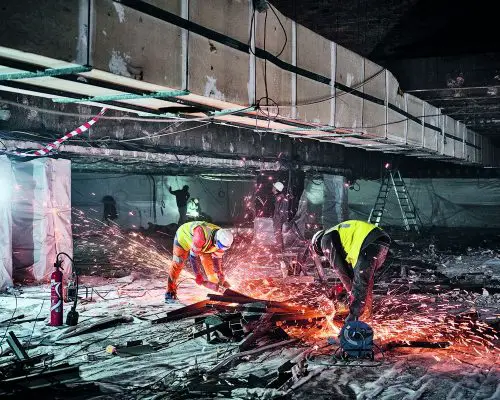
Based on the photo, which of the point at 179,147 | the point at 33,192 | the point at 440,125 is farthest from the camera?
the point at 440,125

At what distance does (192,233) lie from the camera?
8.43 metres

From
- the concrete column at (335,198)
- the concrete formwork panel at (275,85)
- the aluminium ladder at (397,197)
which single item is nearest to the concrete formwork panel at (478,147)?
the aluminium ladder at (397,197)

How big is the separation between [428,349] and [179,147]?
6024mm

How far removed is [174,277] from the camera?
9.04m

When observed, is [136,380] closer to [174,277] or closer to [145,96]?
[145,96]

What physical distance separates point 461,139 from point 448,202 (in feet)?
39.9

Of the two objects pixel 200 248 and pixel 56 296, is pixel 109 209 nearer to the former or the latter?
pixel 200 248

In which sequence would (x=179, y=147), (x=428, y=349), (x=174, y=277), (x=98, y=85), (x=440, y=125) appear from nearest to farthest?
(x=98, y=85) < (x=428, y=349) < (x=174, y=277) < (x=179, y=147) < (x=440, y=125)

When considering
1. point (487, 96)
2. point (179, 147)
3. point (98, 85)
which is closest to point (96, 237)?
point (179, 147)

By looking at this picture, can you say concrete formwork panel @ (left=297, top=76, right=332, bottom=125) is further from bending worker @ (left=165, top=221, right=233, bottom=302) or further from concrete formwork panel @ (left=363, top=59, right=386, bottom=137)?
bending worker @ (left=165, top=221, right=233, bottom=302)

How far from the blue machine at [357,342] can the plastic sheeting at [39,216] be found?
7.30m

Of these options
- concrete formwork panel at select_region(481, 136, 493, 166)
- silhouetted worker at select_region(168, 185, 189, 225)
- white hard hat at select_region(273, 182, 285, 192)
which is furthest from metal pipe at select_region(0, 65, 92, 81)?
silhouetted worker at select_region(168, 185, 189, 225)

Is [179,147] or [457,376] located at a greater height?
[179,147]

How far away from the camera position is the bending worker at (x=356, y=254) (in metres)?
6.33
